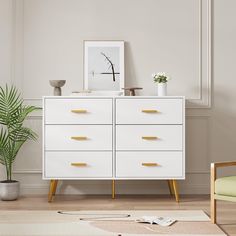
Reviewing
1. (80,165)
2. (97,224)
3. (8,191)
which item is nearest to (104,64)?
(80,165)

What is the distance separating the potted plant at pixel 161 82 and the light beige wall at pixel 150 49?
0.29 m

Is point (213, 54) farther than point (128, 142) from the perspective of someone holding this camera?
Yes

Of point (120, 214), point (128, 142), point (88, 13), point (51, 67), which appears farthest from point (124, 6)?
point (120, 214)

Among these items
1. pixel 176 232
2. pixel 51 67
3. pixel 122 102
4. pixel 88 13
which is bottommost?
pixel 176 232

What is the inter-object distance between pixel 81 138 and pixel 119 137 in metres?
0.37

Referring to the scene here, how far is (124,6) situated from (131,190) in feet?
6.40

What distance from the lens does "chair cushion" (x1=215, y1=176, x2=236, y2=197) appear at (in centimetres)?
388

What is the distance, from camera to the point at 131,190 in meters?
5.59

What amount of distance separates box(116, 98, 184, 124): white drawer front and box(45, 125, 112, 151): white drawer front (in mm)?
188

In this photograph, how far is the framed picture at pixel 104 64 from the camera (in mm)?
5547

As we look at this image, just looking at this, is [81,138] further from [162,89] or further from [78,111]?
[162,89]

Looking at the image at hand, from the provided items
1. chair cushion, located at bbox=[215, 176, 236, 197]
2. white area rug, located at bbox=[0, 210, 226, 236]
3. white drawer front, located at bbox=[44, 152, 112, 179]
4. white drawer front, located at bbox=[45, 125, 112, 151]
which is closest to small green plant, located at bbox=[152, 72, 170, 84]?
white drawer front, located at bbox=[45, 125, 112, 151]

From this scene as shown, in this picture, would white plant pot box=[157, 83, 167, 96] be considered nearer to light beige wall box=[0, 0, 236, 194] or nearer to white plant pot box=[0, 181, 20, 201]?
light beige wall box=[0, 0, 236, 194]

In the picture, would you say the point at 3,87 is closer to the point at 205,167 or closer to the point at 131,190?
the point at 131,190
